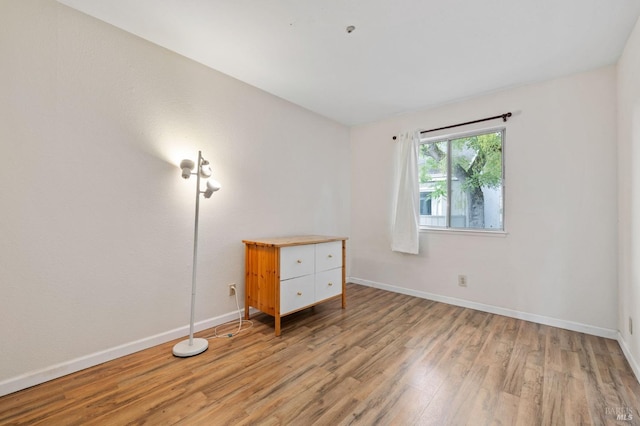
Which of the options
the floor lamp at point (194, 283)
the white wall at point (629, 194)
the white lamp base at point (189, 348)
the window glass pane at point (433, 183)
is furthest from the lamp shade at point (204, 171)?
the white wall at point (629, 194)

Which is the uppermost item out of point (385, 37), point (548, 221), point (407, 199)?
→ point (385, 37)

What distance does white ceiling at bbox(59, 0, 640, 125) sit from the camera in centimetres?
169

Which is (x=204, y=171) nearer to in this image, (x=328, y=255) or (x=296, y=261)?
(x=296, y=261)

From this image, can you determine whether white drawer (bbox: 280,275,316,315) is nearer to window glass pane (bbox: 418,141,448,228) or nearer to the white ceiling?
window glass pane (bbox: 418,141,448,228)

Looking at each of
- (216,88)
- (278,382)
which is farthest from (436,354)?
(216,88)

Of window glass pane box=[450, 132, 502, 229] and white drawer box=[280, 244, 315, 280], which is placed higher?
window glass pane box=[450, 132, 502, 229]

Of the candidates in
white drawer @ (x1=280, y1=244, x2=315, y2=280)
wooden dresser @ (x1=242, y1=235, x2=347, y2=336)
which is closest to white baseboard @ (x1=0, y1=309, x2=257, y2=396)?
wooden dresser @ (x1=242, y1=235, x2=347, y2=336)

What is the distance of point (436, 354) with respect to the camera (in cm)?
202

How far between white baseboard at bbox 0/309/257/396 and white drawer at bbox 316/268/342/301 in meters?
1.06

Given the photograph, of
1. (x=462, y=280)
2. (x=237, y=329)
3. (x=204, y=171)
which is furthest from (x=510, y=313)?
(x=204, y=171)

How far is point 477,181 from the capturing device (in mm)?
3010

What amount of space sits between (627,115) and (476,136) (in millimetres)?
1185

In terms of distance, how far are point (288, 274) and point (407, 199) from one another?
185cm

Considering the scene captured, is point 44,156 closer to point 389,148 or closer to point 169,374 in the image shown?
point 169,374
